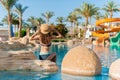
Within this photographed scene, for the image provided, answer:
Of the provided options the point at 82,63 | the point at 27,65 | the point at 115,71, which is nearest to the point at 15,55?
the point at 27,65

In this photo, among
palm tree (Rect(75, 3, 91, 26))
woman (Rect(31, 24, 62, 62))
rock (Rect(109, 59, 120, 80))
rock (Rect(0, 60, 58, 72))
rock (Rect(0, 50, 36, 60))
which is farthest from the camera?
palm tree (Rect(75, 3, 91, 26))

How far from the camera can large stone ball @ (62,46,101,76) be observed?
7.15 metres

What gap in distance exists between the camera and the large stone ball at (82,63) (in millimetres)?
7152

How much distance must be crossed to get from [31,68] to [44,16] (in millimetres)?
68971

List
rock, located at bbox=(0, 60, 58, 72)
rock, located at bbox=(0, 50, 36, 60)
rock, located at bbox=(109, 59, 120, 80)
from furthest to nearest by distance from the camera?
rock, located at bbox=(0, 50, 36, 60) → rock, located at bbox=(0, 60, 58, 72) → rock, located at bbox=(109, 59, 120, 80)

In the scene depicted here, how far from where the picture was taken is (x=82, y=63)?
7121 millimetres

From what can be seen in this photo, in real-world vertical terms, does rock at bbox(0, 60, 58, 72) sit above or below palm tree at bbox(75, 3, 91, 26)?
below

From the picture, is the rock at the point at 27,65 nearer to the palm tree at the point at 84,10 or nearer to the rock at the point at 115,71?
the rock at the point at 115,71

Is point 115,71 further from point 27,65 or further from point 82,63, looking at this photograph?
point 27,65

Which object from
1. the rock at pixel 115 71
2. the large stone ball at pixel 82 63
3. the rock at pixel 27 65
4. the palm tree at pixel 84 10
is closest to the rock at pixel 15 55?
the rock at pixel 27 65

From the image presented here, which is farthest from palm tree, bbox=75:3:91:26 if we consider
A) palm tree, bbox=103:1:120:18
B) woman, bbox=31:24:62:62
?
woman, bbox=31:24:62:62

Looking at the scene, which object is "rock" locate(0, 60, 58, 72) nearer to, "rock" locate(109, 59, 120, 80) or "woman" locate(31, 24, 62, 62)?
"woman" locate(31, 24, 62, 62)

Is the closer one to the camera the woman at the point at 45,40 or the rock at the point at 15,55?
the rock at the point at 15,55

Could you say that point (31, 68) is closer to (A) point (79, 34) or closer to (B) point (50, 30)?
(B) point (50, 30)
